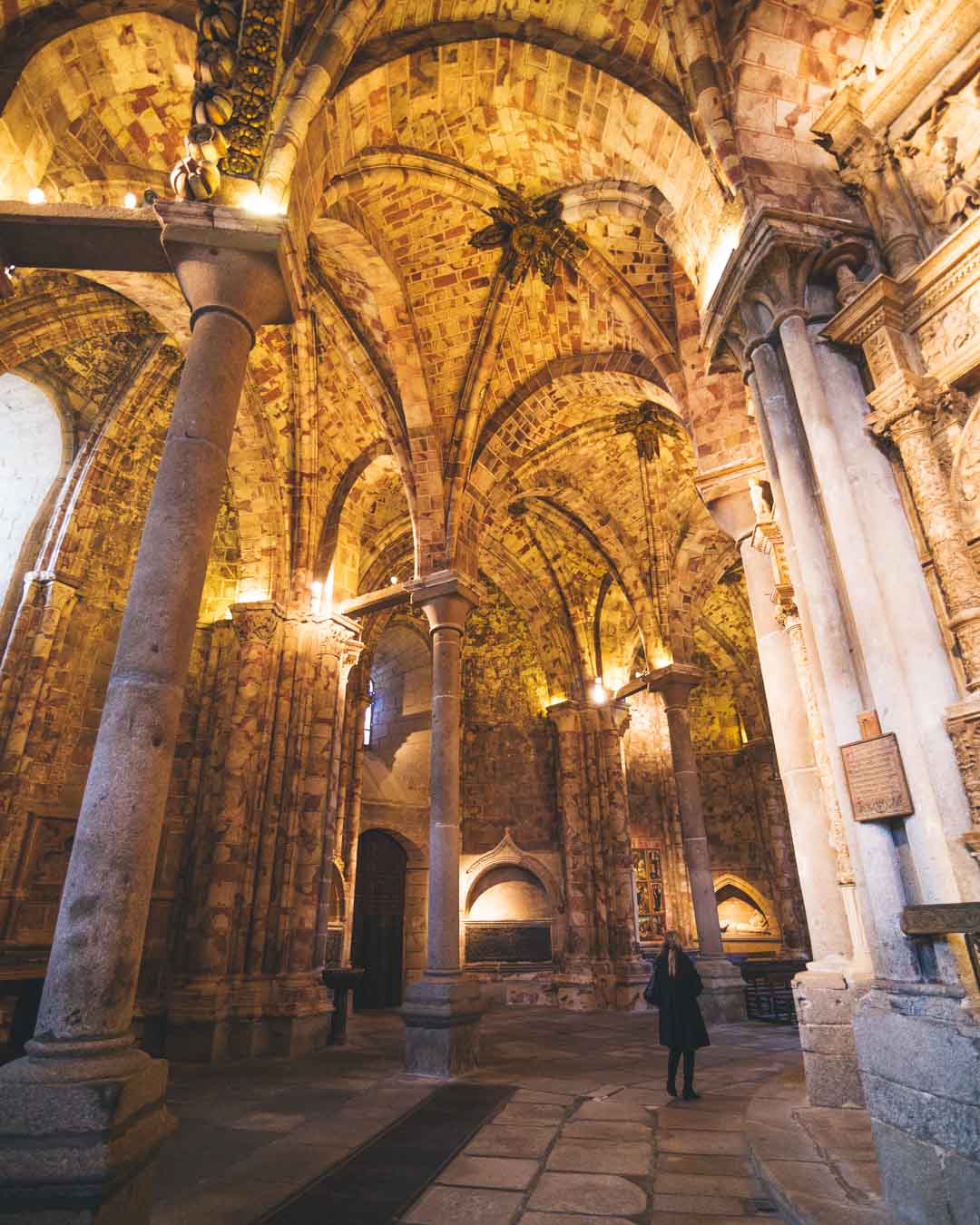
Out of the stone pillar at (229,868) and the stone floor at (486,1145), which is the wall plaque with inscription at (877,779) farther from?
the stone pillar at (229,868)

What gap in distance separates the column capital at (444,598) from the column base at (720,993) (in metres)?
6.71

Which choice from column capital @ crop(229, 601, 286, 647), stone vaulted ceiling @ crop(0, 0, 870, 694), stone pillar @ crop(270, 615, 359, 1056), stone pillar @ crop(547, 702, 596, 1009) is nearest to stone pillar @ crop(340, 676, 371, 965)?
stone vaulted ceiling @ crop(0, 0, 870, 694)

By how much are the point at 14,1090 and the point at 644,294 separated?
29.1 ft

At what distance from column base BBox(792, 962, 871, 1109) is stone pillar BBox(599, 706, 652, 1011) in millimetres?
8820

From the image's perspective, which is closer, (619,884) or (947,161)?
(947,161)

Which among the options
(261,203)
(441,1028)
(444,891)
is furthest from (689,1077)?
(261,203)

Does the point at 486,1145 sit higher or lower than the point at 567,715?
lower

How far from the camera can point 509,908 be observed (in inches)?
588

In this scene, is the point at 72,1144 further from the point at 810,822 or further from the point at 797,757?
the point at 797,757

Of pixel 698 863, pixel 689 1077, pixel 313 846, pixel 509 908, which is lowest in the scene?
pixel 689 1077

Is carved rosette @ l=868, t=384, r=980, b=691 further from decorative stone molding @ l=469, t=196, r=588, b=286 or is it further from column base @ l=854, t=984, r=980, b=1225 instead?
decorative stone molding @ l=469, t=196, r=588, b=286

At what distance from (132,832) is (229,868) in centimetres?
594

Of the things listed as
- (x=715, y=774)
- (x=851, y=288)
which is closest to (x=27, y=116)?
(x=851, y=288)

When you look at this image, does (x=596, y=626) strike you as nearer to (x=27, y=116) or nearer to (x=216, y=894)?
(x=216, y=894)
